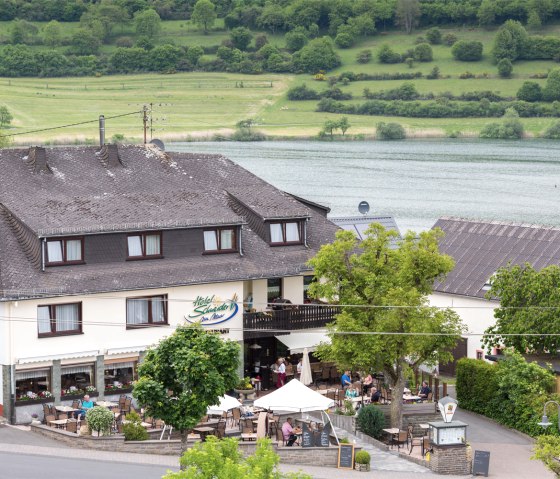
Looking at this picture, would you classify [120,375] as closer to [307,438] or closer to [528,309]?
[307,438]

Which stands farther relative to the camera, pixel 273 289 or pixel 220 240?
pixel 273 289

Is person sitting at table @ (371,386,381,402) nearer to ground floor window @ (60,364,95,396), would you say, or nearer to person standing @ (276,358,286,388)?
person standing @ (276,358,286,388)

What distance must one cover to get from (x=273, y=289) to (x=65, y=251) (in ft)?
28.7

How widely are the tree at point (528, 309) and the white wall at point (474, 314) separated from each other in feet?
14.0

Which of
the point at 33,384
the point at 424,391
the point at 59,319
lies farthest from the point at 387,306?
the point at 33,384

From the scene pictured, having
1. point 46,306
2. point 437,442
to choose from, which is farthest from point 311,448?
point 46,306

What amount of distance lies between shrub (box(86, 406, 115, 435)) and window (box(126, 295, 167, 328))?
22.6 ft

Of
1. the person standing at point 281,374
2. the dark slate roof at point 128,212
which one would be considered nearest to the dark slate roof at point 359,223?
the dark slate roof at point 128,212

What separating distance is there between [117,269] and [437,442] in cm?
1343

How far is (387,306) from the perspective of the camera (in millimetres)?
49000

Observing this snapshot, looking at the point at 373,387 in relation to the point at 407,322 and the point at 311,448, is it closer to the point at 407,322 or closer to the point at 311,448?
the point at 407,322

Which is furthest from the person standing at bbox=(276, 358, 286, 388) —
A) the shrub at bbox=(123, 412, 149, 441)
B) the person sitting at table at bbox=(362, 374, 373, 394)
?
the shrub at bbox=(123, 412, 149, 441)

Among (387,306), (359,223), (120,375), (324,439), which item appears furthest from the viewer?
(359,223)

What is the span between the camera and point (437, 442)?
149 ft
